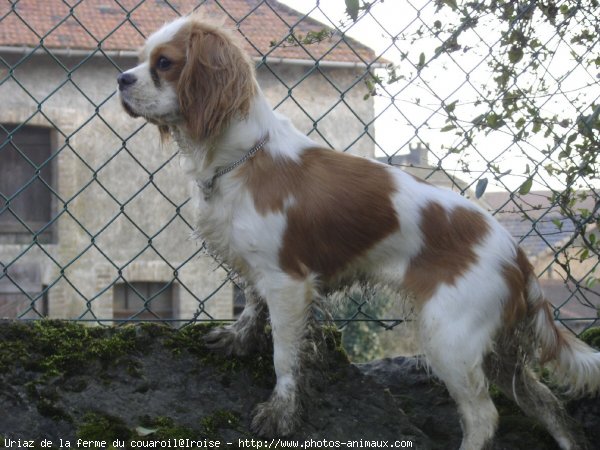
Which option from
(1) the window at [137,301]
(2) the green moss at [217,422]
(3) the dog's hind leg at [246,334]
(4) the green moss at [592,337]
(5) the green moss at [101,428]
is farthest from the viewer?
(1) the window at [137,301]

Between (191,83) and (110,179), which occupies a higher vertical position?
(191,83)

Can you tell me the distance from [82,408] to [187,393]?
0.41 m

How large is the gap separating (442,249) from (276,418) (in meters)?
0.87

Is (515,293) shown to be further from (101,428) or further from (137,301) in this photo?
(137,301)

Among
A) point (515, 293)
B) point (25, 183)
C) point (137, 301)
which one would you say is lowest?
point (137, 301)

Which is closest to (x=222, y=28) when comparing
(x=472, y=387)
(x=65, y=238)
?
(x=472, y=387)

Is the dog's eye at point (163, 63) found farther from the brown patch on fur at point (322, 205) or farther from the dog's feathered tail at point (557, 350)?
the dog's feathered tail at point (557, 350)

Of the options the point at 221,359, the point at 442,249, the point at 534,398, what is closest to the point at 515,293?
the point at 442,249

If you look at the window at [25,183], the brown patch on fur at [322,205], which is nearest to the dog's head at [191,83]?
the brown patch on fur at [322,205]

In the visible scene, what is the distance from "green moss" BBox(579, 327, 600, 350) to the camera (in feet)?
12.4

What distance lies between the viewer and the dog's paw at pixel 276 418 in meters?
2.95

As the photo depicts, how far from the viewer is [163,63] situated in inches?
120

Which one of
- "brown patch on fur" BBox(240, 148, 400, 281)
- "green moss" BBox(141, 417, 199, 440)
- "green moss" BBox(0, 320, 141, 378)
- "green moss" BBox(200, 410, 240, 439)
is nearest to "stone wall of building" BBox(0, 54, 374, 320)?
"brown patch on fur" BBox(240, 148, 400, 281)

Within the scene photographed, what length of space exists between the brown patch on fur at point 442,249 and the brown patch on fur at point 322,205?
5.6 inches
